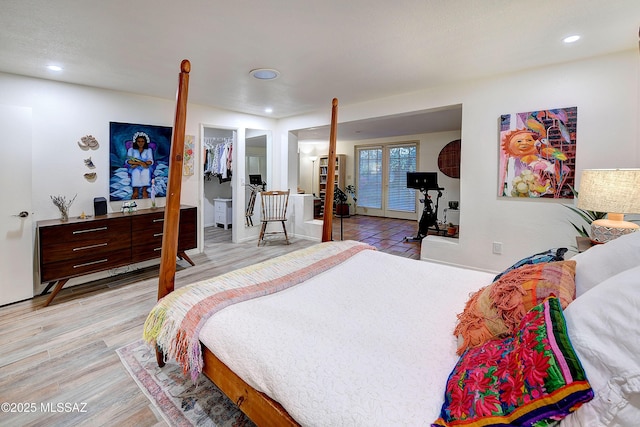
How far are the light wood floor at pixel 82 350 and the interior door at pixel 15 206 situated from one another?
0.21 m

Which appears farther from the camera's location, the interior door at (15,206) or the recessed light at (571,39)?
the interior door at (15,206)

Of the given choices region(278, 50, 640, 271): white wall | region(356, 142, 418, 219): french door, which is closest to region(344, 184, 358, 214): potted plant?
region(356, 142, 418, 219): french door

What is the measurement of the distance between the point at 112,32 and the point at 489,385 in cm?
294

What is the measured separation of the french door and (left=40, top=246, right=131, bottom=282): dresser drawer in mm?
6359

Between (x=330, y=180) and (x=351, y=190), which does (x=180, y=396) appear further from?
(x=351, y=190)

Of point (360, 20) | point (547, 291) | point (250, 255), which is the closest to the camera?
point (547, 291)

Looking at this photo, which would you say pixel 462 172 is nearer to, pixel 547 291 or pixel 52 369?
pixel 547 291

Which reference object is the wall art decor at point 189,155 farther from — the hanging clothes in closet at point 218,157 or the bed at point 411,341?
the bed at point 411,341

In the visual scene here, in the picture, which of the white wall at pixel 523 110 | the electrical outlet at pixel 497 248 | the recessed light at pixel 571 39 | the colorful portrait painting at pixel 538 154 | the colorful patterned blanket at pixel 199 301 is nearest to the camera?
the colorful patterned blanket at pixel 199 301

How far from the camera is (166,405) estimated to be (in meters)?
1.54

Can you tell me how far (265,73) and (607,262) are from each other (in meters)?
2.97

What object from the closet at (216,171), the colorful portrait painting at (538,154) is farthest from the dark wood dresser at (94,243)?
the colorful portrait painting at (538,154)

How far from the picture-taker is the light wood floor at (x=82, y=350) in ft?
4.94

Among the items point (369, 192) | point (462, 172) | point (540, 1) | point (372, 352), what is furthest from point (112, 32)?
point (369, 192)
